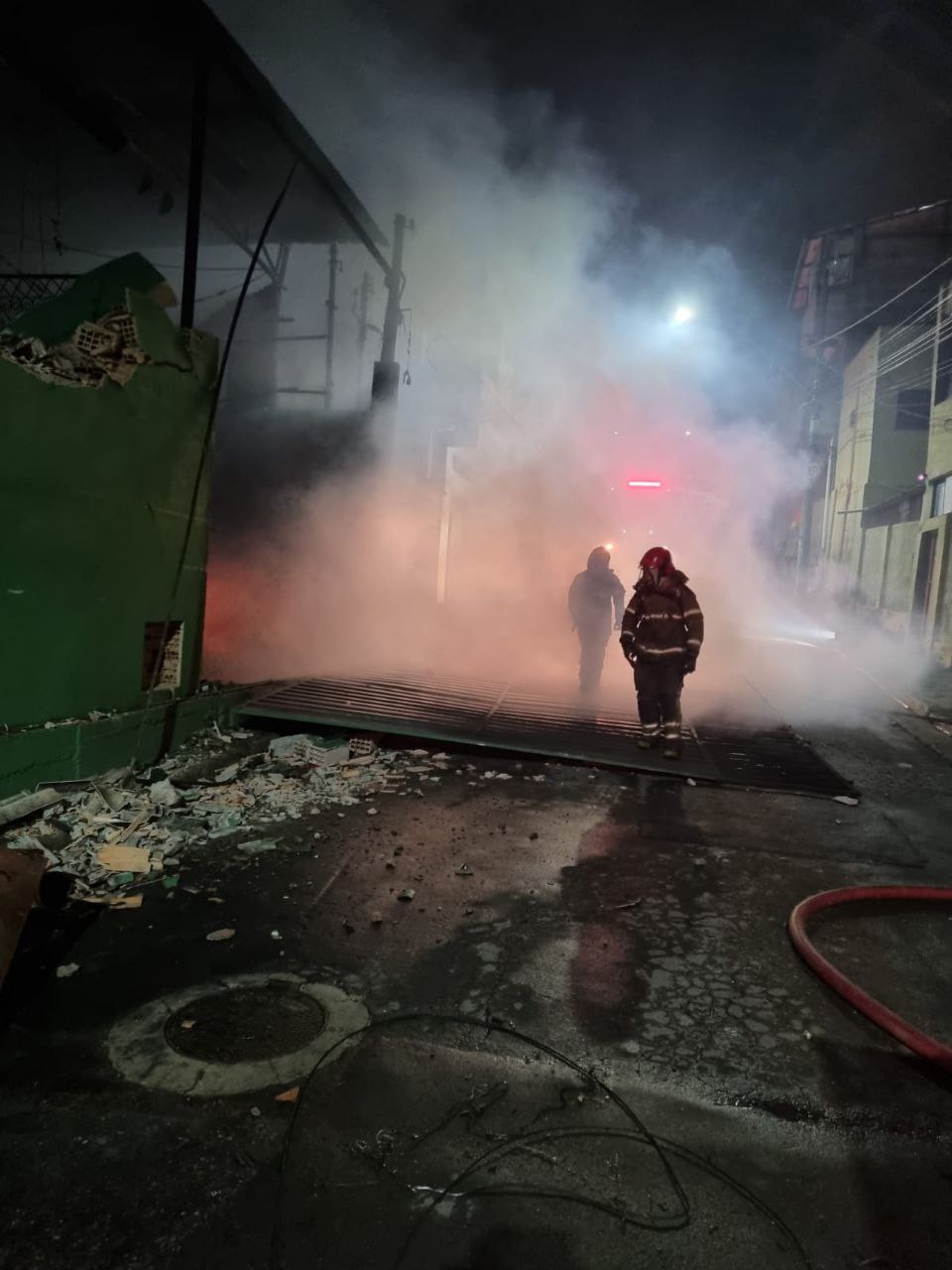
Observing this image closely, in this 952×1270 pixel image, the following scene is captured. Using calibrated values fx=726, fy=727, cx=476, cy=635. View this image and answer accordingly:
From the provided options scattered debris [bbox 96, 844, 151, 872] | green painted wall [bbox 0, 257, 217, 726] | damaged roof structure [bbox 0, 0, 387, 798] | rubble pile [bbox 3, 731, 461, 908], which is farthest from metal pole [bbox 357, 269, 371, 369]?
scattered debris [bbox 96, 844, 151, 872]

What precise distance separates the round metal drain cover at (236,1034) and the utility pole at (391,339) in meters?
10.5

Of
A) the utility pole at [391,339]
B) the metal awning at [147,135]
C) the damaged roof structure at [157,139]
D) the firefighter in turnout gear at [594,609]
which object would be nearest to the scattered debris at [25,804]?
the damaged roof structure at [157,139]

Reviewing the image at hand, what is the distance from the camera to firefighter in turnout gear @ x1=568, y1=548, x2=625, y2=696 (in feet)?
30.1

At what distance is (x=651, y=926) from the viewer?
3.42 metres

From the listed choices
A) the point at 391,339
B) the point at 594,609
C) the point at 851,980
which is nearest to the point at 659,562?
the point at 594,609

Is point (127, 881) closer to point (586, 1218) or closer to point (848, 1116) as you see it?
point (586, 1218)

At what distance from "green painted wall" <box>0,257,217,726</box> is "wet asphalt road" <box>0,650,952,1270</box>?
175 centimetres

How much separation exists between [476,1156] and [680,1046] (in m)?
0.90

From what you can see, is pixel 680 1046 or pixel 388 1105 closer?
pixel 388 1105

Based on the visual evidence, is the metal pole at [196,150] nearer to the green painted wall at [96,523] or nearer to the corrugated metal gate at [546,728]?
the green painted wall at [96,523]

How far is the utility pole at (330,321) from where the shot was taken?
43.1ft

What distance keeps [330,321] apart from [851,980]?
517 inches

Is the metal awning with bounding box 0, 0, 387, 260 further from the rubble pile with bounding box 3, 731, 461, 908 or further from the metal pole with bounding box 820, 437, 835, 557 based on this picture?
the metal pole with bounding box 820, 437, 835, 557

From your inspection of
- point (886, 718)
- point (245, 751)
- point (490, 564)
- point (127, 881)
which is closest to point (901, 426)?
point (490, 564)
